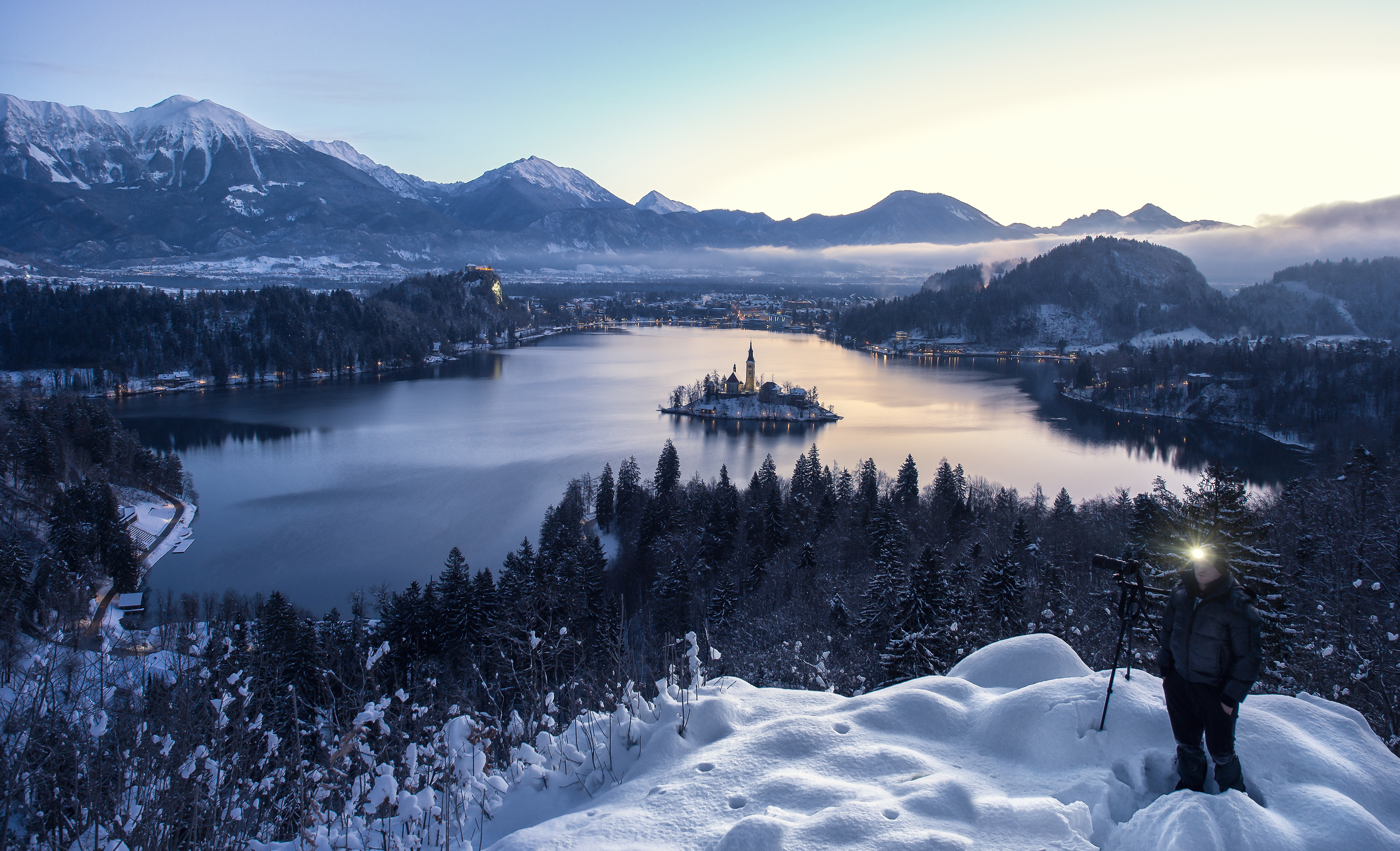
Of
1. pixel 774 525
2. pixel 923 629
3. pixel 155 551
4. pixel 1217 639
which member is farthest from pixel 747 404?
pixel 1217 639

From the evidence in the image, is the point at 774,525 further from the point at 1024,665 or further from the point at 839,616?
the point at 1024,665

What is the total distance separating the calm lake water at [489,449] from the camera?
18094 mm

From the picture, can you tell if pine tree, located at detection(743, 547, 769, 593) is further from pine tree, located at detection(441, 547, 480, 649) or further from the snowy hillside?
the snowy hillside

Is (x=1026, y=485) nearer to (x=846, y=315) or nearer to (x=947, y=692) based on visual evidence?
(x=947, y=692)

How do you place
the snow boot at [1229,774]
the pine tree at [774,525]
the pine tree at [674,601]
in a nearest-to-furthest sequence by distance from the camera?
1. the snow boot at [1229,774]
2. the pine tree at [674,601]
3. the pine tree at [774,525]

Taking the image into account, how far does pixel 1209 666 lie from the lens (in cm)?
213

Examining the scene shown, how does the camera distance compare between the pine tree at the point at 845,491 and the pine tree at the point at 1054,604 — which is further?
the pine tree at the point at 845,491

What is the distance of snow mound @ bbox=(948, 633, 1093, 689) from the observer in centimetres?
306

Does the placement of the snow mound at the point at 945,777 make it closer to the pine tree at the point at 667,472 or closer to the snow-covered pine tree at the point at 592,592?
the snow-covered pine tree at the point at 592,592

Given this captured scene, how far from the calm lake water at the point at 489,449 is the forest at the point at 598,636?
1951 millimetres

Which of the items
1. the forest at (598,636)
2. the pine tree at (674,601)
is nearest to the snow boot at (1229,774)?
the forest at (598,636)

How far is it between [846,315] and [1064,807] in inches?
3738

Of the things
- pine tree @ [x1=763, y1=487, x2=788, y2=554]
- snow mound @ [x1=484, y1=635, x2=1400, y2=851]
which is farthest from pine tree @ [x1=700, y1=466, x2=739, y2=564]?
snow mound @ [x1=484, y1=635, x2=1400, y2=851]

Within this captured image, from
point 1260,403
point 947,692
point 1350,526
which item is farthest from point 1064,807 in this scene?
point 1260,403
